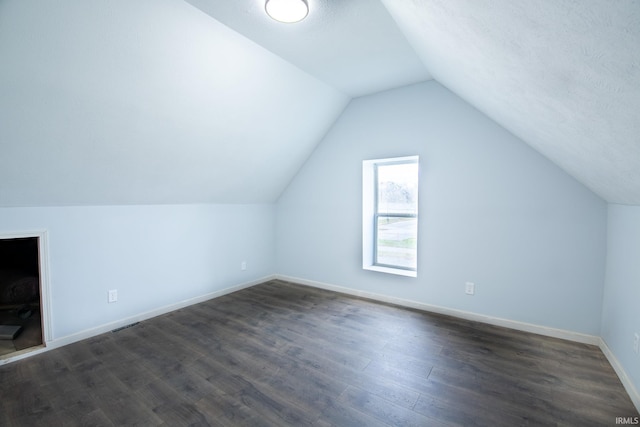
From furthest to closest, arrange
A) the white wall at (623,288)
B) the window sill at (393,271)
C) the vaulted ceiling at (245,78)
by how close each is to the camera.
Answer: the window sill at (393,271) → the white wall at (623,288) → the vaulted ceiling at (245,78)

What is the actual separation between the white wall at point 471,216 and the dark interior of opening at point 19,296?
3.22 metres

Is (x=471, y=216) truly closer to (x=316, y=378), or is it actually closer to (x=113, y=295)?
(x=316, y=378)

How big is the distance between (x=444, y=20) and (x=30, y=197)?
3282mm

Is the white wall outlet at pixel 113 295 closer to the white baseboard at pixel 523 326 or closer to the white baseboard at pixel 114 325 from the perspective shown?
the white baseboard at pixel 114 325

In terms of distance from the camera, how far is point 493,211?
2.84 meters

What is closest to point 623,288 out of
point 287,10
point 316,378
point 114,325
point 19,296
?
point 316,378

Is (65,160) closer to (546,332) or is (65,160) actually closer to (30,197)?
(30,197)

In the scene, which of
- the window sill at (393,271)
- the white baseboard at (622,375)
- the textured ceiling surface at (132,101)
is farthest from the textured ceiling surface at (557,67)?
the window sill at (393,271)

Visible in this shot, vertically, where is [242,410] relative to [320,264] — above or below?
below

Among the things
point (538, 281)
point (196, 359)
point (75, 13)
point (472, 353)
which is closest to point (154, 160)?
point (75, 13)

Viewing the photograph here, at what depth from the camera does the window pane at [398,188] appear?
138 inches

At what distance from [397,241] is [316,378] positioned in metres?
2.16

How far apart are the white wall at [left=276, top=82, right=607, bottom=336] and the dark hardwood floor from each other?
0.37 metres
